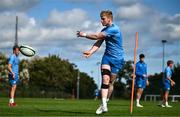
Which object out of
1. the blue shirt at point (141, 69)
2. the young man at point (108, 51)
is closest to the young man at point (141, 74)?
the blue shirt at point (141, 69)

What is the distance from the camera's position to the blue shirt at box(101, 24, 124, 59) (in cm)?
1255

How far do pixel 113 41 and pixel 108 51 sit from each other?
11.1 inches

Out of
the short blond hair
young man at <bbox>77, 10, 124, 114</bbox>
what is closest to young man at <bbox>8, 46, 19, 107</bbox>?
young man at <bbox>77, 10, 124, 114</bbox>

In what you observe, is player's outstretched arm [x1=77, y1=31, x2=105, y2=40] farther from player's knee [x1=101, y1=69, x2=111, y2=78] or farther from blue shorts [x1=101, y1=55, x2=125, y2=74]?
player's knee [x1=101, y1=69, x2=111, y2=78]

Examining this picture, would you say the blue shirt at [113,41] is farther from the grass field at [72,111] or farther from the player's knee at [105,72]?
the grass field at [72,111]

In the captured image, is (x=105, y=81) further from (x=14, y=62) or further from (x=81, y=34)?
(x=14, y=62)

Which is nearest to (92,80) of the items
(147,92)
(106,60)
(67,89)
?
(67,89)

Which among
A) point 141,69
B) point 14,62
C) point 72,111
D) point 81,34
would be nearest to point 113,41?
point 81,34

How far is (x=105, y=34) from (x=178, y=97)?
5424 centimetres

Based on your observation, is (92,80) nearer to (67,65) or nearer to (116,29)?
(67,65)

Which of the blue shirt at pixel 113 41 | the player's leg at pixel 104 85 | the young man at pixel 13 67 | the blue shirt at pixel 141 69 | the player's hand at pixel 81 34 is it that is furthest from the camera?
the blue shirt at pixel 141 69

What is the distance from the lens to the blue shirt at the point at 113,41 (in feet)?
41.2

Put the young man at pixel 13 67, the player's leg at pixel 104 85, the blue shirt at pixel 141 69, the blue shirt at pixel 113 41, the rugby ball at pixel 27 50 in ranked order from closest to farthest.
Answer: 1. the player's leg at pixel 104 85
2. the blue shirt at pixel 113 41
3. the rugby ball at pixel 27 50
4. the young man at pixel 13 67
5. the blue shirt at pixel 141 69

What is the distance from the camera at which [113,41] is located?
12.7m
